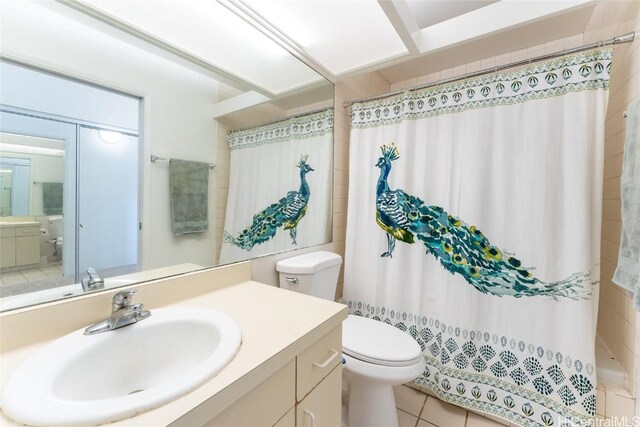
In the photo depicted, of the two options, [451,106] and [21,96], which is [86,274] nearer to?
[21,96]

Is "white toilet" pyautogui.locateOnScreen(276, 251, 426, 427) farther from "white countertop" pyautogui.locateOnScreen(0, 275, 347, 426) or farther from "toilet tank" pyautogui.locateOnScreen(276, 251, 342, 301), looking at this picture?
"white countertop" pyautogui.locateOnScreen(0, 275, 347, 426)

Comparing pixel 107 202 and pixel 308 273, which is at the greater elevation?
pixel 107 202

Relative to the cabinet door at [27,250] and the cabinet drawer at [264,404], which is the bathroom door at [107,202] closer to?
the cabinet door at [27,250]

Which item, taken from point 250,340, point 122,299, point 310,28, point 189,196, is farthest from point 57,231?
point 310,28

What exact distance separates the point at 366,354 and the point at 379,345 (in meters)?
0.10

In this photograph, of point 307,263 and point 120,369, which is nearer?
point 120,369

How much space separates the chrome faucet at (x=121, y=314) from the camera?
0.64 m

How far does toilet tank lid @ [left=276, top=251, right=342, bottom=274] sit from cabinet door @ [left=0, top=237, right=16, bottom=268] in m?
0.88

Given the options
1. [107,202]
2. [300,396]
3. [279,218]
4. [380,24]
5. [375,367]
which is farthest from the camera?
[279,218]

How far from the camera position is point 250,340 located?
62 cm

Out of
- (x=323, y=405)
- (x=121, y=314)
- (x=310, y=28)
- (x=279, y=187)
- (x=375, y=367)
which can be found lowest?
(x=375, y=367)

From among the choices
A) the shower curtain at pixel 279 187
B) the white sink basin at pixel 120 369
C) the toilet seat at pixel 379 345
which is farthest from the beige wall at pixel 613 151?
the white sink basin at pixel 120 369

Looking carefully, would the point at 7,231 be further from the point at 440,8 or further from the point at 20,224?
the point at 440,8

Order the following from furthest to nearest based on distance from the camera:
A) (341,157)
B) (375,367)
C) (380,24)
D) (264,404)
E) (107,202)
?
(341,157)
(380,24)
(375,367)
(107,202)
(264,404)
